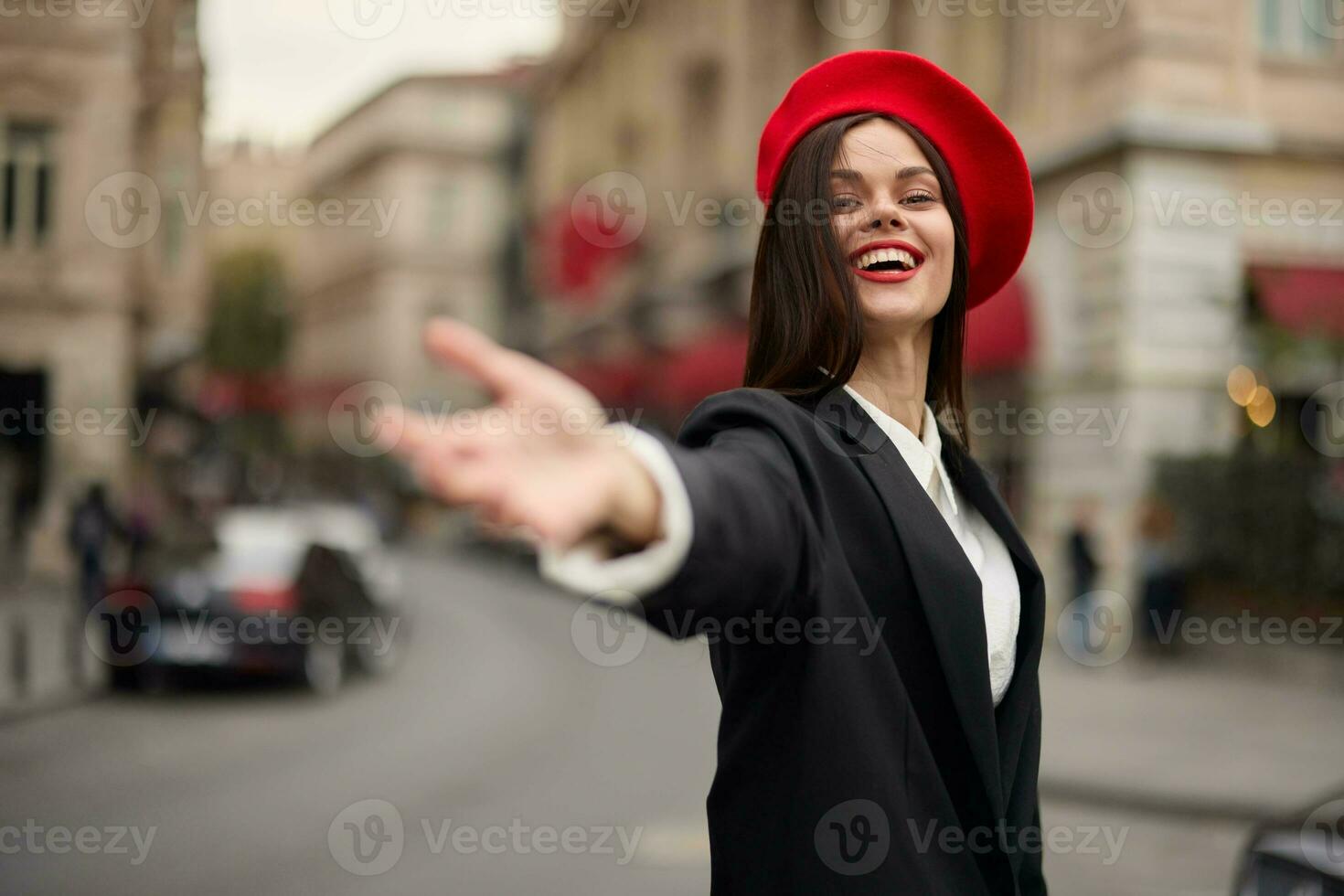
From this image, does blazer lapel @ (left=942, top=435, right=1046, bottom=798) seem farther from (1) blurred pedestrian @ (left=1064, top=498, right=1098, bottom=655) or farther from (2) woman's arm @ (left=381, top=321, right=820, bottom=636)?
(1) blurred pedestrian @ (left=1064, top=498, right=1098, bottom=655)

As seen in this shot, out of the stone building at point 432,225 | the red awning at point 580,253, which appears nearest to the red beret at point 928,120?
the red awning at point 580,253

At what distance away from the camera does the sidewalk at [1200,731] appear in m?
8.07

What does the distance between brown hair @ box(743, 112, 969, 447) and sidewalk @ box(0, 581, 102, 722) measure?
1031cm

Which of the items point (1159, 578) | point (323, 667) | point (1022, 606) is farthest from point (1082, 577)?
point (1022, 606)

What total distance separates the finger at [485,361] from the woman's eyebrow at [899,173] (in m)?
0.81

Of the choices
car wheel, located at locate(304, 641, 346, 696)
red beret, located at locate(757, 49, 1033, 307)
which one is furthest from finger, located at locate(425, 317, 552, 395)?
car wheel, located at locate(304, 641, 346, 696)

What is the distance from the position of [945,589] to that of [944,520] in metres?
0.14

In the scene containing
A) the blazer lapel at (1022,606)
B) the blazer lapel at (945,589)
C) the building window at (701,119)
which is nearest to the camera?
the blazer lapel at (945,589)

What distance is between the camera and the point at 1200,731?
1018 cm

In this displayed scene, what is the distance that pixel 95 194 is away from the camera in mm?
19375

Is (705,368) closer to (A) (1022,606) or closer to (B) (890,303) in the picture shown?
(A) (1022,606)

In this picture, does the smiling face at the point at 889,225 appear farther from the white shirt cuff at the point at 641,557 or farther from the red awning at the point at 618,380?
the red awning at the point at 618,380

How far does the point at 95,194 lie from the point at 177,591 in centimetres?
1049

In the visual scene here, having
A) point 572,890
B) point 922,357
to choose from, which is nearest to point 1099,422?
point 572,890
